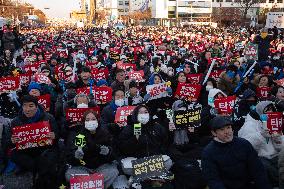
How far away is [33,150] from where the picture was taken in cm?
586

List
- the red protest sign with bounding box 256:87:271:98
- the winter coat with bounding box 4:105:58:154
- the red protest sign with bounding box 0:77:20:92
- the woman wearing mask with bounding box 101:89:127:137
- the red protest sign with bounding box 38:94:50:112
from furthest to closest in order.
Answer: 1. the red protest sign with bounding box 0:77:20:92
2. the red protest sign with bounding box 256:87:271:98
3. the red protest sign with bounding box 38:94:50:112
4. the woman wearing mask with bounding box 101:89:127:137
5. the winter coat with bounding box 4:105:58:154

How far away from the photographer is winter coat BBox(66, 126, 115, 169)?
5.27m

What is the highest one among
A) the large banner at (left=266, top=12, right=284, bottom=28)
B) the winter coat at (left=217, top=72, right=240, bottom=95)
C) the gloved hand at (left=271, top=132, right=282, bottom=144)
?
the large banner at (left=266, top=12, right=284, bottom=28)

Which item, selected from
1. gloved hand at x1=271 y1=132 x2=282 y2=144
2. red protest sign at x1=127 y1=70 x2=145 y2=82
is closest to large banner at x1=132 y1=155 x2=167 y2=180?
gloved hand at x1=271 y1=132 x2=282 y2=144

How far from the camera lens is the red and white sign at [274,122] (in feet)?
17.2

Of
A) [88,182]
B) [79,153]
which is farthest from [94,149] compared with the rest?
[88,182]

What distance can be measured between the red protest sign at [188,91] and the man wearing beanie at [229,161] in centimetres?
352

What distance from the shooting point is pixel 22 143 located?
564cm

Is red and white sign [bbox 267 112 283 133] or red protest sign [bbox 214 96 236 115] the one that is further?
red protest sign [bbox 214 96 236 115]

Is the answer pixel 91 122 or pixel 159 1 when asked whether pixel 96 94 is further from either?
pixel 159 1

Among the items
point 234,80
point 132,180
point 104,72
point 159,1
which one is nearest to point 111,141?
point 132,180

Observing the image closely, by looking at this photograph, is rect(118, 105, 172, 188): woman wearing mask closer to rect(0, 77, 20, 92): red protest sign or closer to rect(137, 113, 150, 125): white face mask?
rect(137, 113, 150, 125): white face mask

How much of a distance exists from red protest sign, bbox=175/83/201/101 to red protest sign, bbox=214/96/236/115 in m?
1.04

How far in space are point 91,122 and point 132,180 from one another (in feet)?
3.25
